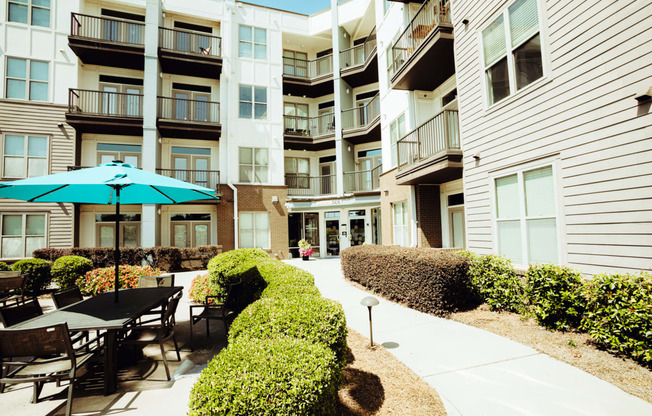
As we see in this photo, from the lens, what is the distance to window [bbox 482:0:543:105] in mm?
6086

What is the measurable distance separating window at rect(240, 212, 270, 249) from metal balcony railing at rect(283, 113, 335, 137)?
19.2 feet

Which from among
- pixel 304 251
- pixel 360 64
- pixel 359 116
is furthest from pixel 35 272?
pixel 360 64

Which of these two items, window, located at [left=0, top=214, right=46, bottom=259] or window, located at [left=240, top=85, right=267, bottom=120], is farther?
window, located at [left=240, top=85, right=267, bottom=120]

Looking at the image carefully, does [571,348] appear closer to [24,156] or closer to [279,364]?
[279,364]

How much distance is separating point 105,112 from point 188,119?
12.9 feet

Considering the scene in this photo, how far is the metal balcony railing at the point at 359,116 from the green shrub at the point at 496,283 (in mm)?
13121

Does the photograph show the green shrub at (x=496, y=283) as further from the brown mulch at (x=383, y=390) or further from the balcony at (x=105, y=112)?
the balcony at (x=105, y=112)

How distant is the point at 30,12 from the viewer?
583 inches

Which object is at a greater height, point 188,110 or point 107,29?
point 107,29

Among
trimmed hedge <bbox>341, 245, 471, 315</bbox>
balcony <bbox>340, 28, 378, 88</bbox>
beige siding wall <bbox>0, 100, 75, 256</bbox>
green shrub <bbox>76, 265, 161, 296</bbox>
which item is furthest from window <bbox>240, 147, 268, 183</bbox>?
trimmed hedge <bbox>341, 245, 471, 315</bbox>

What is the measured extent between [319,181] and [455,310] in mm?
14935

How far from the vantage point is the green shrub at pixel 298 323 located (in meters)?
2.87

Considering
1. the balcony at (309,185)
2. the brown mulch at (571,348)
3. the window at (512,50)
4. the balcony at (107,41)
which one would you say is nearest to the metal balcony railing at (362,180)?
the balcony at (309,185)

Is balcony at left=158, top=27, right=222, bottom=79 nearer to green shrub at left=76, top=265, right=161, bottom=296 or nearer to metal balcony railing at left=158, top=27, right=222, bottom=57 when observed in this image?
metal balcony railing at left=158, top=27, right=222, bottom=57
